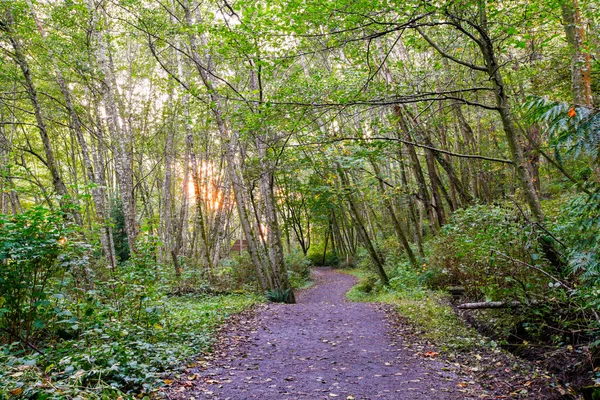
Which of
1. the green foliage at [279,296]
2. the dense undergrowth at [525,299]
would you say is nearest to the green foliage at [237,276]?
the green foliage at [279,296]

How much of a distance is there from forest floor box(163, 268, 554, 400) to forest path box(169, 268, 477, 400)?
0.03ft

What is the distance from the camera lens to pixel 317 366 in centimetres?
475

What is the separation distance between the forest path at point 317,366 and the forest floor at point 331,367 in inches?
0.4

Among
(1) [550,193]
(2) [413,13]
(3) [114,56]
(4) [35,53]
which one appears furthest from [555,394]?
(3) [114,56]

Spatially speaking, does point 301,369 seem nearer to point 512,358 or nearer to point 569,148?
point 512,358

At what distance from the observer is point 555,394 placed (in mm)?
3324

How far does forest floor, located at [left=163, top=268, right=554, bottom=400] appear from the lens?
373 cm

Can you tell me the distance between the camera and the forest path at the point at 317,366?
3.77 meters

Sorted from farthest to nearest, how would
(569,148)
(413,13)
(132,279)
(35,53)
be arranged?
(35,53)
(132,279)
(413,13)
(569,148)

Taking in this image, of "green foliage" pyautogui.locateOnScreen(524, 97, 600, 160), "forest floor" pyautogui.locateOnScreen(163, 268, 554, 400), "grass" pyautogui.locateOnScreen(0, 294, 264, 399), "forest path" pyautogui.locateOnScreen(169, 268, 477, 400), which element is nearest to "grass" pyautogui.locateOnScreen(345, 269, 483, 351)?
"forest floor" pyautogui.locateOnScreen(163, 268, 554, 400)

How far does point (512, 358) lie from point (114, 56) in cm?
1703

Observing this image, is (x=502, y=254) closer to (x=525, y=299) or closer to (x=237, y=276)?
(x=525, y=299)

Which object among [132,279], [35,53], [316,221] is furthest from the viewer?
[316,221]

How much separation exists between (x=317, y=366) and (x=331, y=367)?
7.6 inches
